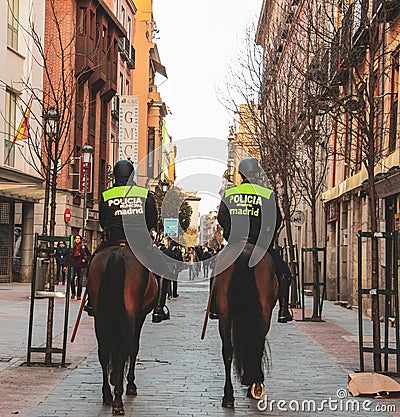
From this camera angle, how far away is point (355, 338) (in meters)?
16.5

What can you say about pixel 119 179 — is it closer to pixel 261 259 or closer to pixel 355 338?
pixel 261 259

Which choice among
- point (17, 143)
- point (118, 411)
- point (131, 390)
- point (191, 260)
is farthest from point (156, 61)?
point (118, 411)

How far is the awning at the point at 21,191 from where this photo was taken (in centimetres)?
3219

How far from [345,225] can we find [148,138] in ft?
170

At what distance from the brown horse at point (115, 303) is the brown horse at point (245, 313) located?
2.98ft

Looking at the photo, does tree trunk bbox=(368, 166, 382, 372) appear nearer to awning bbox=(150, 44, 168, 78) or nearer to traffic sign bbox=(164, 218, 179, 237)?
traffic sign bbox=(164, 218, 179, 237)

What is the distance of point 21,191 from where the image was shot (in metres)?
33.5

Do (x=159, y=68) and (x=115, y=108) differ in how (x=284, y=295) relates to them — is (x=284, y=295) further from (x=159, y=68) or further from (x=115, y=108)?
(x=159, y=68)

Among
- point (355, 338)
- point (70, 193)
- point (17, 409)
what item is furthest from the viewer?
point (70, 193)

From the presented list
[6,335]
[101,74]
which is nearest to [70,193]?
[101,74]

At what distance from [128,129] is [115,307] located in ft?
157

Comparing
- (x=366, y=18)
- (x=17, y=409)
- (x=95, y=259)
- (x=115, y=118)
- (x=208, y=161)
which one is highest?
(x=115, y=118)

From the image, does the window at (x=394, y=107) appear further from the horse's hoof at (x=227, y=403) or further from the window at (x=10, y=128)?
the window at (x=10, y=128)

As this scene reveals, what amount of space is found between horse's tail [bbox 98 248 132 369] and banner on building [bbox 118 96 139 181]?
46880 mm
